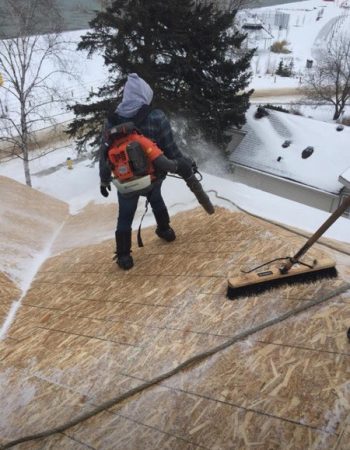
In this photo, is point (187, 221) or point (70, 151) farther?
point (70, 151)

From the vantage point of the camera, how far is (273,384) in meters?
2.80

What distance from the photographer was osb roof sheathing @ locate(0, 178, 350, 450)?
2637 mm

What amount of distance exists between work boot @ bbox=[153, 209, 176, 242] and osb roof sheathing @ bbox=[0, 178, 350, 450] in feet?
1.56

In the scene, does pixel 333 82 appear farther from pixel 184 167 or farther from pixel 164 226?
pixel 184 167

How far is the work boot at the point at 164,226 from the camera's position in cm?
520

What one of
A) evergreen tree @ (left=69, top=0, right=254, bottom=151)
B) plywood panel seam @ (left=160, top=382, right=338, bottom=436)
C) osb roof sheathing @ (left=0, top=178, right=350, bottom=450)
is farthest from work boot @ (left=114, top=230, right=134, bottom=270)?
evergreen tree @ (left=69, top=0, right=254, bottom=151)

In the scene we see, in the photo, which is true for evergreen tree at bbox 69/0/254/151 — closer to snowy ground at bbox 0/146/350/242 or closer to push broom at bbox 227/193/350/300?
snowy ground at bbox 0/146/350/242

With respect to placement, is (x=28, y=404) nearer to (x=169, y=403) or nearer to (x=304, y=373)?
(x=169, y=403)

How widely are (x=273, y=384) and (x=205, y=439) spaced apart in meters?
0.59

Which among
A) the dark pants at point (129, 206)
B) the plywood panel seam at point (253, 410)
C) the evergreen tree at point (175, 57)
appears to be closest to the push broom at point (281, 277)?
the plywood panel seam at point (253, 410)

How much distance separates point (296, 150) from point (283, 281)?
59.0 feet

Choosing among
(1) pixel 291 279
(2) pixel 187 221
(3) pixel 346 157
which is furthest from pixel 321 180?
(1) pixel 291 279

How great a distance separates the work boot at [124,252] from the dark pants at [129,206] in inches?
4.9

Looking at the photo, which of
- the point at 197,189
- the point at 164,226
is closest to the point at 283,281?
the point at 197,189
